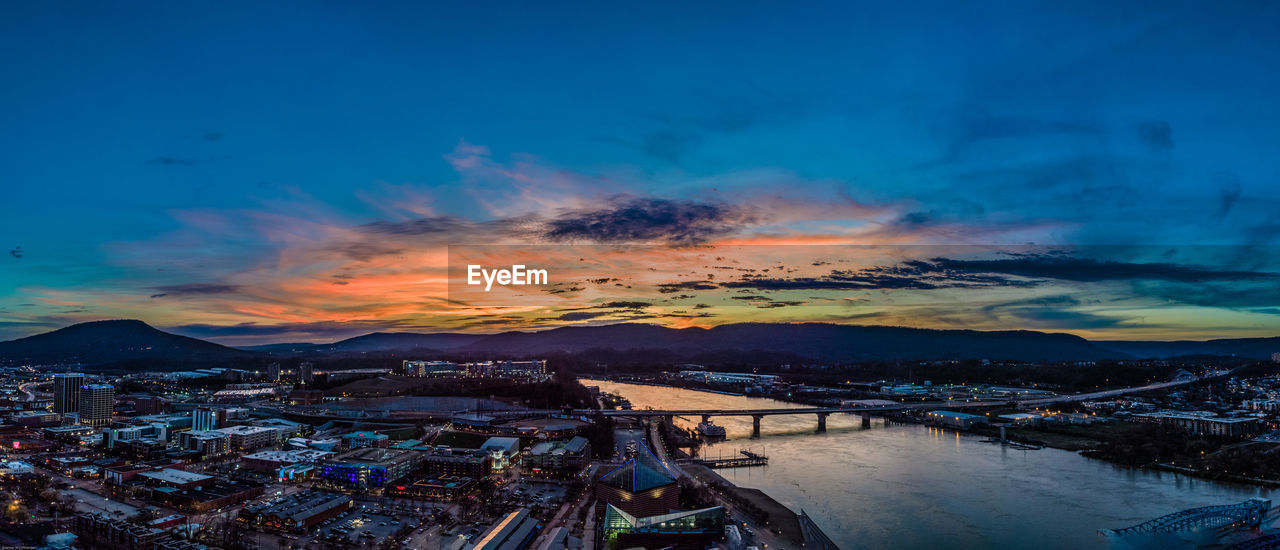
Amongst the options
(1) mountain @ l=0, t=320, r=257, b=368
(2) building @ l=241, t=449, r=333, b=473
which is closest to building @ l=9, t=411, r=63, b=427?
(2) building @ l=241, t=449, r=333, b=473

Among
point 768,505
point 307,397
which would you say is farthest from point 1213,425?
point 307,397

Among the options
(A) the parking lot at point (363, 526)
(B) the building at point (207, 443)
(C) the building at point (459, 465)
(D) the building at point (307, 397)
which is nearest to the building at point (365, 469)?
(C) the building at point (459, 465)

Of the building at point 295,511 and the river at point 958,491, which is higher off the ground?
the building at point 295,511

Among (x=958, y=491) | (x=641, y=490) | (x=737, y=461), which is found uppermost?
(x=641, y=490)

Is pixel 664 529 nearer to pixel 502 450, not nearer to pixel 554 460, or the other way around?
pixel 554 460

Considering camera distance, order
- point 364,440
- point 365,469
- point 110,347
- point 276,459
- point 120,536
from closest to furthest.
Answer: point 120,536
point 365,469
point 276,459
point 364,440
point 110,347

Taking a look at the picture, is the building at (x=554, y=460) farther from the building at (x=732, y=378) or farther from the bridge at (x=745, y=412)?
the building at (x=732, y=378)
